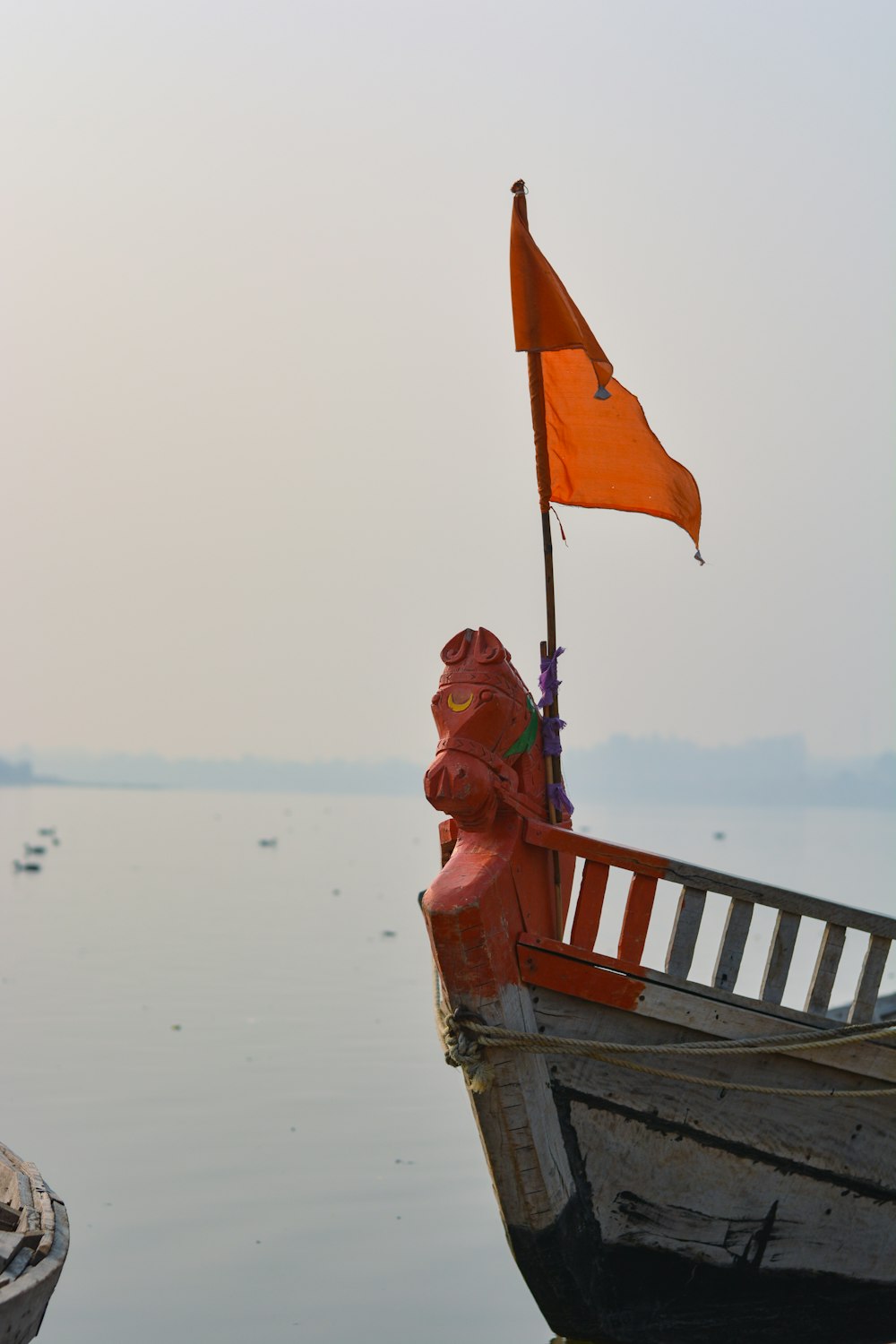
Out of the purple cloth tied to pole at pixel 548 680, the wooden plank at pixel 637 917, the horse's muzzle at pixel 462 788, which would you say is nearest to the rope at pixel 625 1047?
the wooden plank at pixel 637 917

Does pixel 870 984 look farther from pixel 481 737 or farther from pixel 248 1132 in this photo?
pixel 248 1132

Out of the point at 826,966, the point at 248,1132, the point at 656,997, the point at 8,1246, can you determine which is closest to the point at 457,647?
the point at 656,997

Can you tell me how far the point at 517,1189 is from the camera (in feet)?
19.8

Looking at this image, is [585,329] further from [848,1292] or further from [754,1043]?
[848,1292]

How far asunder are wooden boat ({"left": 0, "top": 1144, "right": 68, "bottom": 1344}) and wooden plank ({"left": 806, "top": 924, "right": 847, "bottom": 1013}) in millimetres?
3345

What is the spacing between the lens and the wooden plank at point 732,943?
6035 mm

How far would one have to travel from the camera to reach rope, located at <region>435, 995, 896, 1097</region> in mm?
5957

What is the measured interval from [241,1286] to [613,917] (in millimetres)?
21447

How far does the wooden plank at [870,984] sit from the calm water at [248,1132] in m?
3.11

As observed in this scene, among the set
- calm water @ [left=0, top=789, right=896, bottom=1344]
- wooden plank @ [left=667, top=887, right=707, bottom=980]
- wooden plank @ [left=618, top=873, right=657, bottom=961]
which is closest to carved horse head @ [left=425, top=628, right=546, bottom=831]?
wooden plank @ [left=618, top=873, right=657, bottom=961]

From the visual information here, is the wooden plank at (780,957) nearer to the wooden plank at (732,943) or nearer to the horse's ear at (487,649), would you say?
the wooden plank at (732,943)

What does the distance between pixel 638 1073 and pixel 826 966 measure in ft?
3.07

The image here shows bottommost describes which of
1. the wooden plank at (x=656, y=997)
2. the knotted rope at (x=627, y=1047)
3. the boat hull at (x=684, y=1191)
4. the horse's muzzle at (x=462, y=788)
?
the boat hull at (x=684, y=1191)

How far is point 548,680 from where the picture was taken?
657 centimetres
